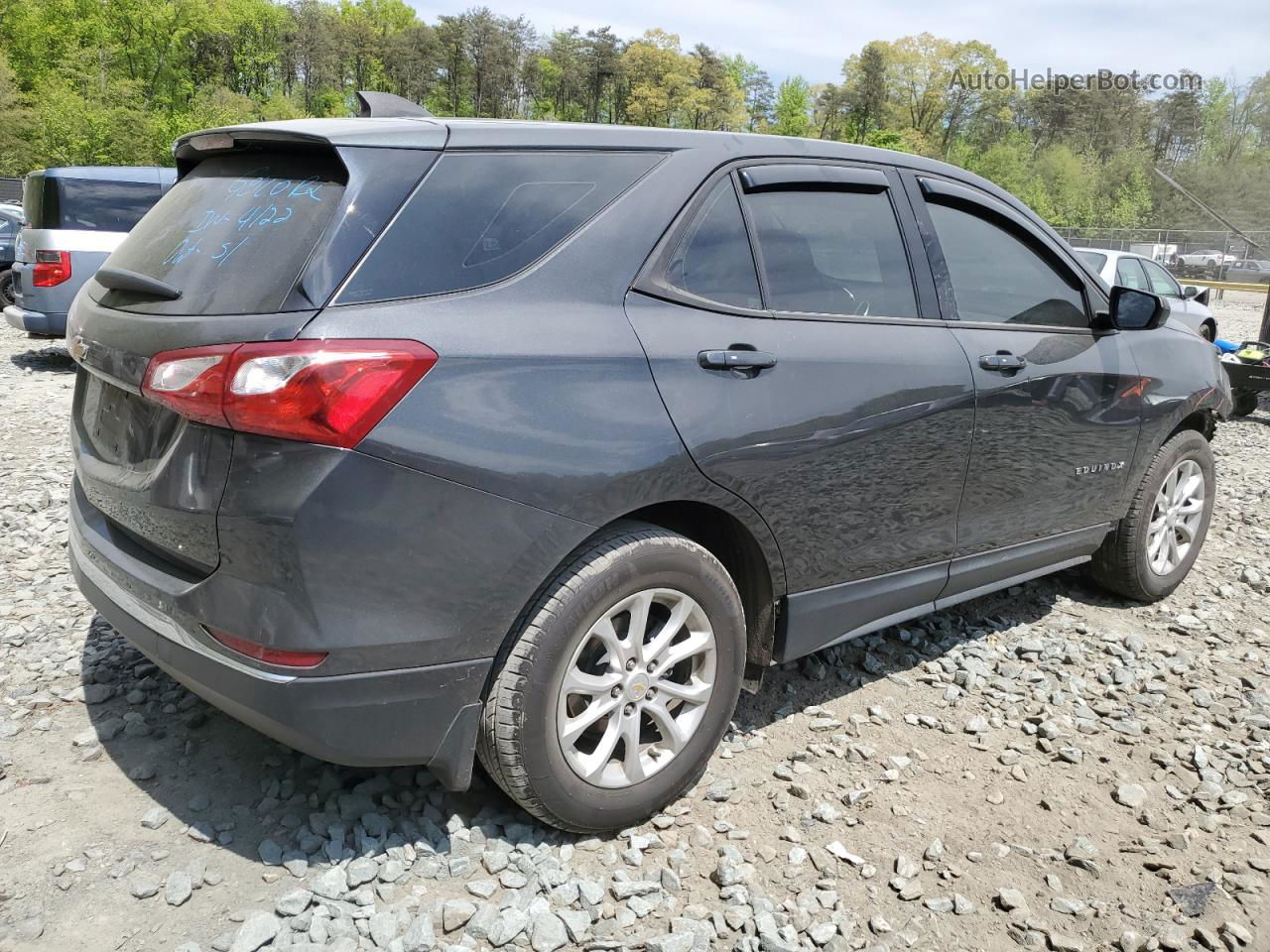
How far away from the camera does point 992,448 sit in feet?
11.4

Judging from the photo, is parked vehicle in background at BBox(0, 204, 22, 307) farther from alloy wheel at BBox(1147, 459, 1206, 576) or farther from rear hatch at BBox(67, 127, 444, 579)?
alloy wheel at BBox(1147, 459, 1206, 576)

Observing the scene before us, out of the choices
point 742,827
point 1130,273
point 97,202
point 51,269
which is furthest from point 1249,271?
point 742,827

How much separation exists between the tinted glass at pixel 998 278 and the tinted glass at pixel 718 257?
3.08 ft

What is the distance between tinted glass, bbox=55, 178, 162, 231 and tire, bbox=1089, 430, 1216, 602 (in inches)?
362

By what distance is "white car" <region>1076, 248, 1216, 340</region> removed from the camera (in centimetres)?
1218

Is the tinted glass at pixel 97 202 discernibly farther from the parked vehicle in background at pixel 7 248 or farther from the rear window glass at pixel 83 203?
the parked vehicle in background at pixel 7 248

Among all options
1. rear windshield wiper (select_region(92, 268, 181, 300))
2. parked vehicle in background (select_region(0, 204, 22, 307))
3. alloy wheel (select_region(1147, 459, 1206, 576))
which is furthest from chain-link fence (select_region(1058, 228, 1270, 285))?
rear windshield wiper (select_region(92, 268, 181, 300))

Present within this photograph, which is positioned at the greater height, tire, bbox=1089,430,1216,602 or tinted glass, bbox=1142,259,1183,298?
tinted glass, bbox=1142,259,1183,298

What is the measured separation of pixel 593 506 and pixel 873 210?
1.57 metres

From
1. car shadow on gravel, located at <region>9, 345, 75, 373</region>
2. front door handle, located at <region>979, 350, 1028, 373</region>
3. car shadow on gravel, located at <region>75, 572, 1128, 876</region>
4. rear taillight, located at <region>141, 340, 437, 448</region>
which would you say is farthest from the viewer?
car shadow on gravel, located at <region>9, 345, 75, 373</region>

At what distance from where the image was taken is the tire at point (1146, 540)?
4406 mm

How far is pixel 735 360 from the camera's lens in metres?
2.69

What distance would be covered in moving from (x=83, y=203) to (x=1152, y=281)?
12.5 m

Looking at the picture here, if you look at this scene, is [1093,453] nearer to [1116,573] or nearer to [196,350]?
[1116,573]
